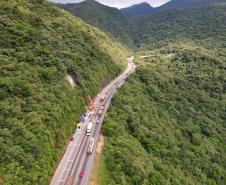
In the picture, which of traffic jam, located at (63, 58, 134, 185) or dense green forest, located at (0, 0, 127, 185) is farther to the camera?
traffic jam, located at (63, 58, 134, 185)

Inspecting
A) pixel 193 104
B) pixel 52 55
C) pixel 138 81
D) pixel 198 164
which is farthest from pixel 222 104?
pixel 52 55

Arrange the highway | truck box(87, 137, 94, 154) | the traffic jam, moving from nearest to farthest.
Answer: the highway → truck box(87, 137, 94, 154) → the traffic jam

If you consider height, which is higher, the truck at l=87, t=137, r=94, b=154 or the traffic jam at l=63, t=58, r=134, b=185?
the traffic jam at l=63, t=58, r=134, b=185

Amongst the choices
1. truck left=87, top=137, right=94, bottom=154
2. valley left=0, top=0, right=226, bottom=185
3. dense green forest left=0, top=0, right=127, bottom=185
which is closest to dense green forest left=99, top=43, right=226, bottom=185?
valley left=0, top=0, right=226, bottom=185

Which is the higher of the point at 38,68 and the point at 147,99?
the point at 38,68

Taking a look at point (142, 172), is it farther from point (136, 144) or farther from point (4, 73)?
point (4, 73)

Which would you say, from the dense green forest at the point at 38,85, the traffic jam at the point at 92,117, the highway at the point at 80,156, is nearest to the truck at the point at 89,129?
the traffic jam at the point at 92,117

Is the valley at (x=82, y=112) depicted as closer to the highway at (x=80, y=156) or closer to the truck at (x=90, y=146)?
the highway at (x=80, y=156)

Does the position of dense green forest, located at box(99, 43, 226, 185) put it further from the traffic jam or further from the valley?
the traffic jam
